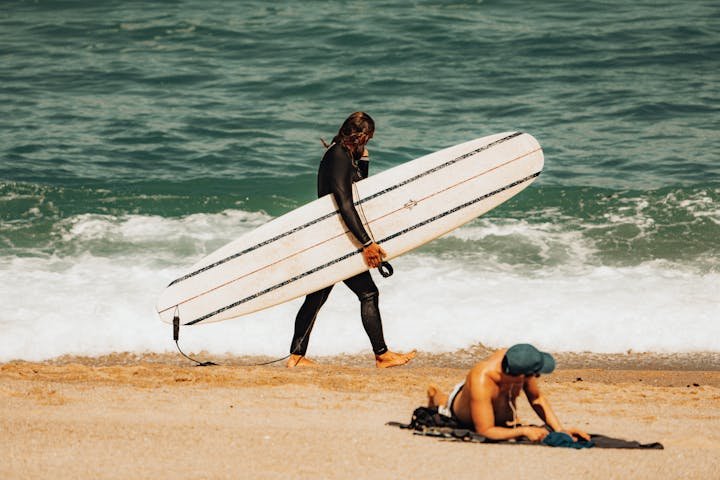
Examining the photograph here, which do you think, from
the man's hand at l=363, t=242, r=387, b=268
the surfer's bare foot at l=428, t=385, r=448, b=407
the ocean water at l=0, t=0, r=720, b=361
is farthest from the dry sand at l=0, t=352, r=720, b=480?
the ocean water at l=0, t=0, r=720, b=361

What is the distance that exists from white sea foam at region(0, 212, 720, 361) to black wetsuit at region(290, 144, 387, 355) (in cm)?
109

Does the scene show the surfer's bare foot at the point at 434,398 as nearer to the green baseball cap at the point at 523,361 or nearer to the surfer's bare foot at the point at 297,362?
the green baseball cap at the point at 523,361

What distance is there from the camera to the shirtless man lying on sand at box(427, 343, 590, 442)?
5.08 meters

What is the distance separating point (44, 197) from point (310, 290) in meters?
5.90

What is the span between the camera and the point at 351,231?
6.95m

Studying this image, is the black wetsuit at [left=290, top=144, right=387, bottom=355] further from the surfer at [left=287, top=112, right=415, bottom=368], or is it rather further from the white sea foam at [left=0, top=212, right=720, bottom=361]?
the white sea foam at [left=0, top=212, right=720, bottom=361]

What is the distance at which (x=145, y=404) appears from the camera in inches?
242

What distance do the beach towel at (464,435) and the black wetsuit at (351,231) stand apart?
137cm

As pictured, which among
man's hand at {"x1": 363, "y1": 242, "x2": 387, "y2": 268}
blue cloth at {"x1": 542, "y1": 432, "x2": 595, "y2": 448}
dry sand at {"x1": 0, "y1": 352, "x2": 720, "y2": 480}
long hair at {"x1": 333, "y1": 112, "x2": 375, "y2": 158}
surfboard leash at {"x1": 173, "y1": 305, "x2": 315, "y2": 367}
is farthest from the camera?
surfboard leash at {"x1": 173, "y1": 305, "x2": 315, "y2": 367}

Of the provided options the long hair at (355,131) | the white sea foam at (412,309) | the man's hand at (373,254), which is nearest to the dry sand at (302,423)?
the white sea foam at (412,309)

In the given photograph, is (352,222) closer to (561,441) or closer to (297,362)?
(297,362)

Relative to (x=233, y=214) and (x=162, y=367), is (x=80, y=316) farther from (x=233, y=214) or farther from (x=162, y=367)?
(x=233, y=214)

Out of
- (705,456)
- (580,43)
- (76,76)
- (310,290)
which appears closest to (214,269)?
(310,290)

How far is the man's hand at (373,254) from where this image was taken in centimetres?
689
